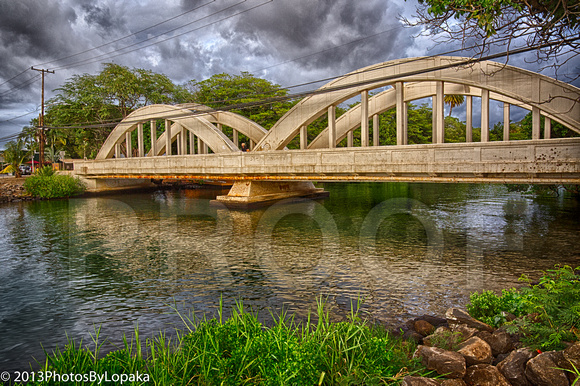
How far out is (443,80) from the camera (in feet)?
55.2

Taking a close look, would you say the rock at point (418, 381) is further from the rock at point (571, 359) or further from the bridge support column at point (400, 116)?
the bridge support column at point (400, 116)

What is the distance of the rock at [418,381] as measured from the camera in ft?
12.0

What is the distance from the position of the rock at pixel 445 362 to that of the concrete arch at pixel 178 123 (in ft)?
69.7

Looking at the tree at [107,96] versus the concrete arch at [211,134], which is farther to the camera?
the tree at [107,96]

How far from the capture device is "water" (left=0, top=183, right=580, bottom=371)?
7.32 m

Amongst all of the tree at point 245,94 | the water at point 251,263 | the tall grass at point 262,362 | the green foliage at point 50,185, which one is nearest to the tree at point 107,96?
the tree at point 245,94

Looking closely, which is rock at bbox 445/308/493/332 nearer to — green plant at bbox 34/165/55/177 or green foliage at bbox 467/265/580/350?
green foliage at bbox 467/265/580/350

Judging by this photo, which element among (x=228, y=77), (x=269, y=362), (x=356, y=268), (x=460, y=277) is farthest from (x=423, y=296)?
(x=228, y=77)

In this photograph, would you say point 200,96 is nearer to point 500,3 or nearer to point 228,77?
point 228,77

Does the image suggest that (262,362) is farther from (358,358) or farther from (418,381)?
(418,381)

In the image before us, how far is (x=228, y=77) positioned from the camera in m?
43.1

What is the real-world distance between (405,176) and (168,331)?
42.2 feet

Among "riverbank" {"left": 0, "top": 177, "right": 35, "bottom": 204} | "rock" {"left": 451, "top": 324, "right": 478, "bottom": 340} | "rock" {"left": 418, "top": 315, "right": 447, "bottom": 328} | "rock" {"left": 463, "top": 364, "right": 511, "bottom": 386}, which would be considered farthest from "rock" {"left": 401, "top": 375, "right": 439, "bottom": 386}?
"riverbank" {"left": 0, "top": 177, "right": 35, "bottom": 204}

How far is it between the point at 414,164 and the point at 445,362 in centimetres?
1295
